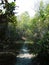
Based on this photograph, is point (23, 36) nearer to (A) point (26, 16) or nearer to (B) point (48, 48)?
(A) point (26, 16)

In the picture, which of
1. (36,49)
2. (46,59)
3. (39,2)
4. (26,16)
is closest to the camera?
(46,59)

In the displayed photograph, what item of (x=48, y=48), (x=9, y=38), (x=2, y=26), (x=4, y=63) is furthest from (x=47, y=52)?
(x=9, y=38)

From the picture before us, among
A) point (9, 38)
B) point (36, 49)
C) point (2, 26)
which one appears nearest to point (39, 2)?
point (9, 38)

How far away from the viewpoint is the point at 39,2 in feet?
87.7

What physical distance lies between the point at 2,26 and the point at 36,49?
23.2ft

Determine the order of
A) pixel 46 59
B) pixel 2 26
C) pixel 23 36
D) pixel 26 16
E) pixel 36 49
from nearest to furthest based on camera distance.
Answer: pixel 46 59
pixel 36 49
pixel 2 26
pixel 23 36
pixel 26 16

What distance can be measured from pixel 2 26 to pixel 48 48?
7.87 m

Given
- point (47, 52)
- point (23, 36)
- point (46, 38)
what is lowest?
point (23, 36)

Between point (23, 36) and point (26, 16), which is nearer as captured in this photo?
point (23, 36)

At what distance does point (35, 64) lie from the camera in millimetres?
12656

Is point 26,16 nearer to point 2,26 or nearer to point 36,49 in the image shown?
point 2,26

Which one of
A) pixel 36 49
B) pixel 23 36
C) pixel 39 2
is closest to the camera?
pixel 36 49

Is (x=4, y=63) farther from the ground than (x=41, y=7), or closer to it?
closer to it

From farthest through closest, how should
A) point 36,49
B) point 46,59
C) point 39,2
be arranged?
point 39,2
point 36,49
point 46,59
